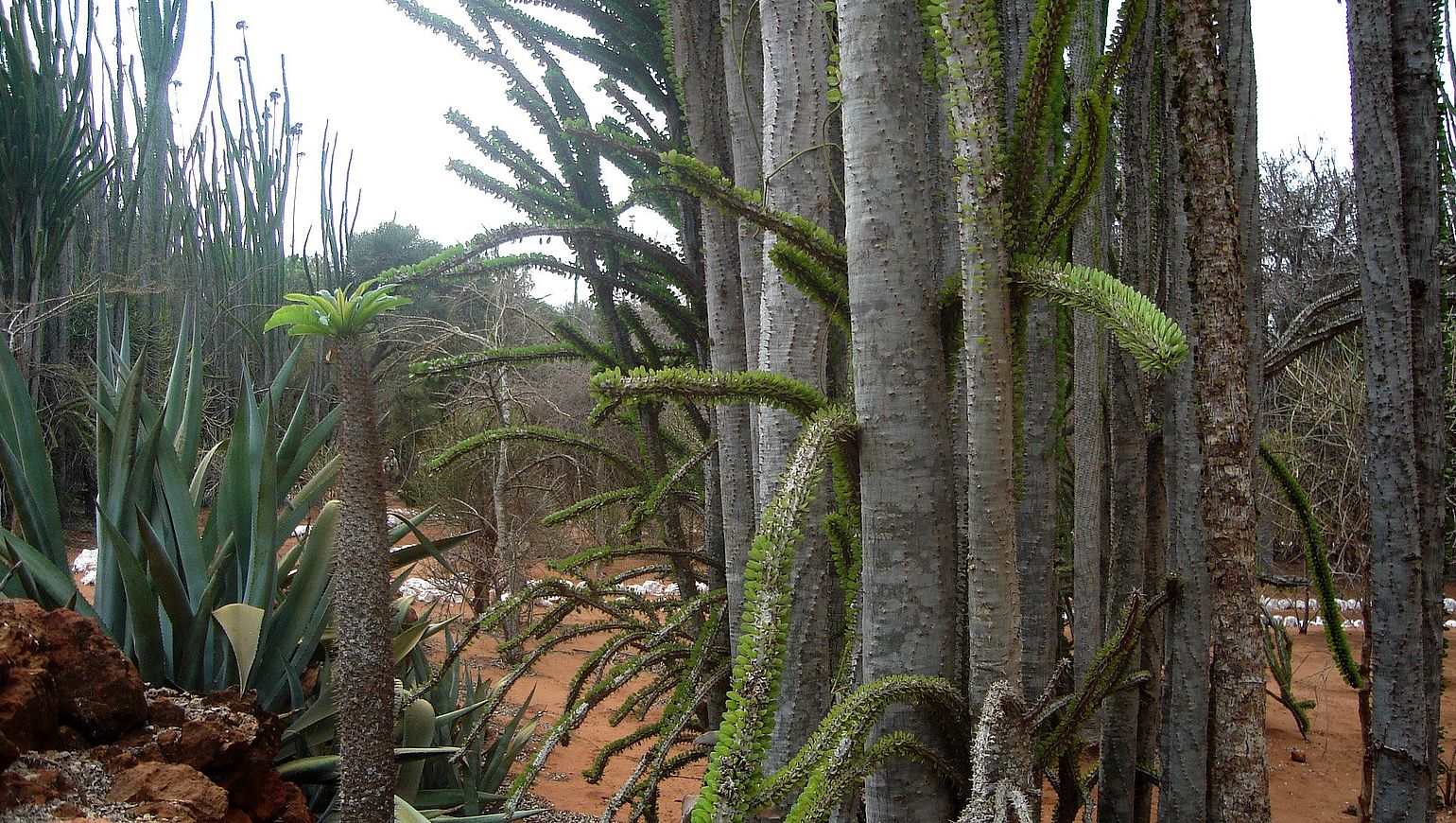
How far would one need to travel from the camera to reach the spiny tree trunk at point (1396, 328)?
69.6 inches

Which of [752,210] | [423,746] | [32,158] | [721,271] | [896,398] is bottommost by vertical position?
[423,746]

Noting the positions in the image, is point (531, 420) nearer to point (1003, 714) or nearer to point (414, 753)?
point (414, 753)

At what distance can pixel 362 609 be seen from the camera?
1.51 metres

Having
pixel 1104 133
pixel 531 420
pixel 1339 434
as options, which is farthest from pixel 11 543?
pixel 531 420

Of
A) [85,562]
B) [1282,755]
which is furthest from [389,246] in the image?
[1282,755]

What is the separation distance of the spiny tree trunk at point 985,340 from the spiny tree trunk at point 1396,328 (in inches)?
47.7

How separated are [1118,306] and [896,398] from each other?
29cm

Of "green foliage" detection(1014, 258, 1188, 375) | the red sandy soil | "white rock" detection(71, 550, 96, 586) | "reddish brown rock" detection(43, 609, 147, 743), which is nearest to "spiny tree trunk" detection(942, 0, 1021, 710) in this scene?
"green foliage" detection(1014, 258, 1188, 375)

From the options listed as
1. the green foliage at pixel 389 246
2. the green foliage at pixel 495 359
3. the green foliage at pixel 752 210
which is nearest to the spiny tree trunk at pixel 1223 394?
the green foliage at pixel 752 210

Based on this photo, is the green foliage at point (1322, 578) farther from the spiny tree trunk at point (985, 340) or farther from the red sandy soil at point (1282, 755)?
the red sandy soil at point (1282, 755)

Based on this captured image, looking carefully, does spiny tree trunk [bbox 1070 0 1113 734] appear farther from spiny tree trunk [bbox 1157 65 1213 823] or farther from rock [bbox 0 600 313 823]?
rock [bbox 0 600 313 823]

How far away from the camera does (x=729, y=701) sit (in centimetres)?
87

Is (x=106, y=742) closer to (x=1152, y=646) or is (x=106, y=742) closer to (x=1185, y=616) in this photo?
(x=1185, y=616)

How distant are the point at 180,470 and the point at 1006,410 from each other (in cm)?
250
